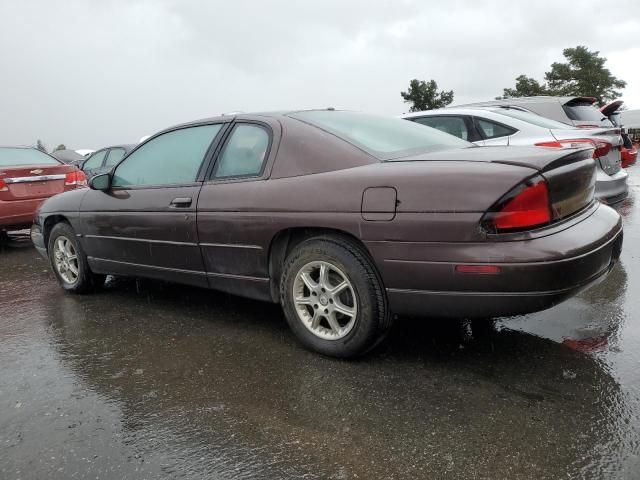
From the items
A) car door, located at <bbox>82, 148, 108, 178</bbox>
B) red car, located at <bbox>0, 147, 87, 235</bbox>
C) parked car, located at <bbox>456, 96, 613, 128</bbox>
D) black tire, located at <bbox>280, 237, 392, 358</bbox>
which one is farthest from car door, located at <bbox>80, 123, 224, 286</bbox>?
car door, located at <bbox>82, 148, 108, 178</bbox>

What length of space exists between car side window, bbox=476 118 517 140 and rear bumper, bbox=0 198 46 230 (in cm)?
576

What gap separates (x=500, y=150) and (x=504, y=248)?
2.28ft

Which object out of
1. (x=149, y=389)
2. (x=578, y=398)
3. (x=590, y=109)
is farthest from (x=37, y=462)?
(x=590, y=109)

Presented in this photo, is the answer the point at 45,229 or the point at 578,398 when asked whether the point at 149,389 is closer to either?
the point at 578,398

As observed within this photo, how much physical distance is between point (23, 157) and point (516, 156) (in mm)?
7397

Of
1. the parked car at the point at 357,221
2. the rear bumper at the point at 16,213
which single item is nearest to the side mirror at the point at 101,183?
the parked car at the point at 357,221

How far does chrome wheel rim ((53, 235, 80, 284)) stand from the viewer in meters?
4.67

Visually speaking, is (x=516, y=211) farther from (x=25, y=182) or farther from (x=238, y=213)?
(x=25, y=182)

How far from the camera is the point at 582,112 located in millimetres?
7844

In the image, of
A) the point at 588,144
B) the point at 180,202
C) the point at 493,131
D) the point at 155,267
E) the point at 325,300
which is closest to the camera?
the point at 325,300

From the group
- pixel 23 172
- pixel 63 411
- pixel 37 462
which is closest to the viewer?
A: pixel 37 462

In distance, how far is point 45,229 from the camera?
493 cm

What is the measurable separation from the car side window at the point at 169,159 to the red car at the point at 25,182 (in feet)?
12.2

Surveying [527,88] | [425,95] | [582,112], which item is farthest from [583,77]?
[582,112]
